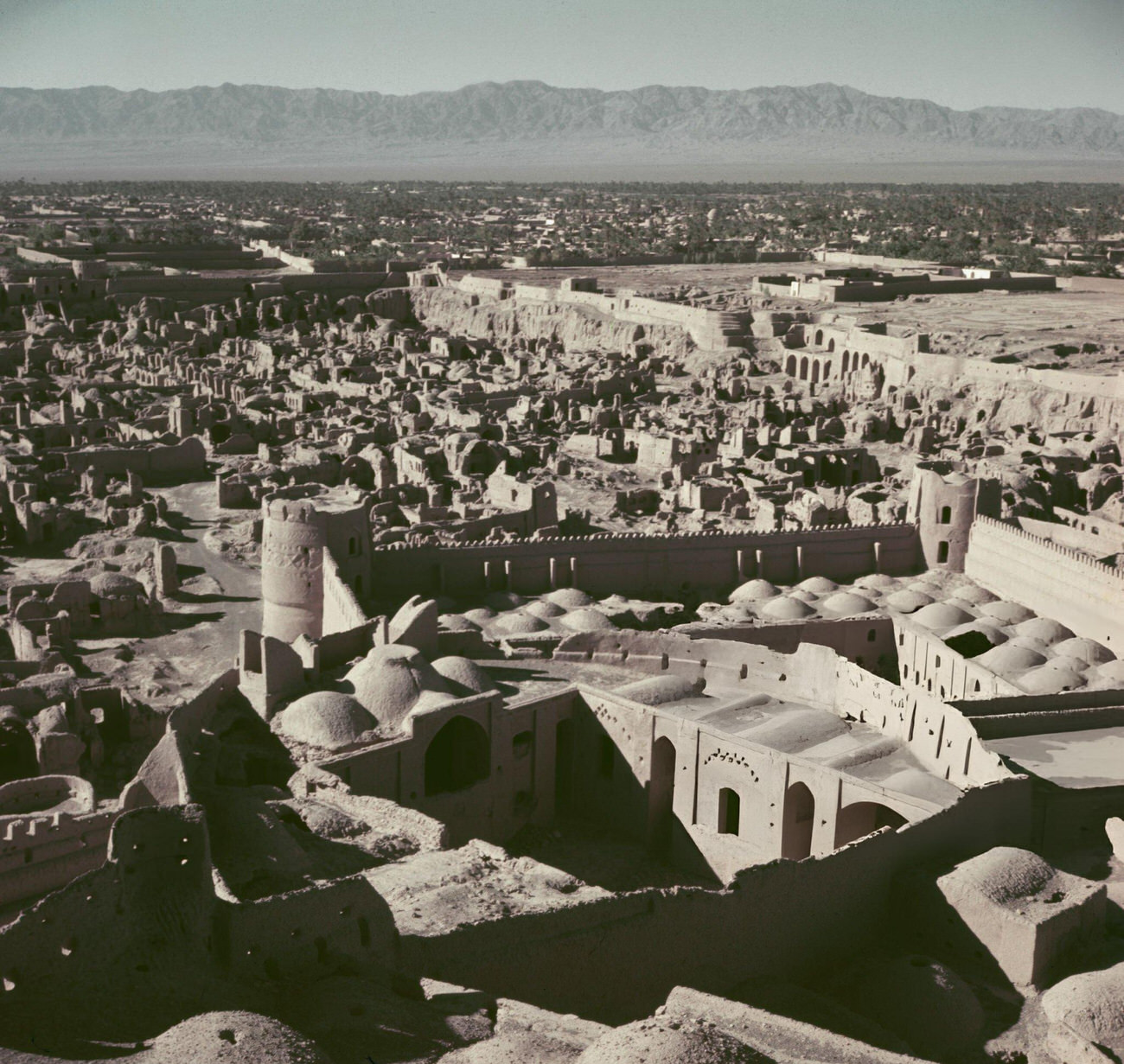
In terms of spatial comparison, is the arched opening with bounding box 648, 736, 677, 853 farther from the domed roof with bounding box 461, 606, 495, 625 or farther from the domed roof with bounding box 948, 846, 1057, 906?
the domed roof with bounding box 461, 606, 495, 625

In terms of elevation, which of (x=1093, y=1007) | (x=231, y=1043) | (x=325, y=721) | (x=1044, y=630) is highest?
(x=231, y=1043)

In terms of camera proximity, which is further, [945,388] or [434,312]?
[434,312]

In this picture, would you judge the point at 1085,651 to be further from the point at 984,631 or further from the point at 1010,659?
the point at 984,631

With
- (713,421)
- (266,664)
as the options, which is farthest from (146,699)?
(713,421)

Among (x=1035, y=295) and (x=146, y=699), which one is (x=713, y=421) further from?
(x=1035, y=295)

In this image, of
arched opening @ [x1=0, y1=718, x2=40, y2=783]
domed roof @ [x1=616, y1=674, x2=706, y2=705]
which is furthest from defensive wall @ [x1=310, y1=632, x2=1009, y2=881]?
arched opening @ [x1=0, y1=718, x2=40, y2=783]

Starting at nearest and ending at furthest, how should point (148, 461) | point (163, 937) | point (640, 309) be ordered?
point (163, 937) → point (148, 461) → point (640, 309)

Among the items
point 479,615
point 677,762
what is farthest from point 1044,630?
point 479,615
